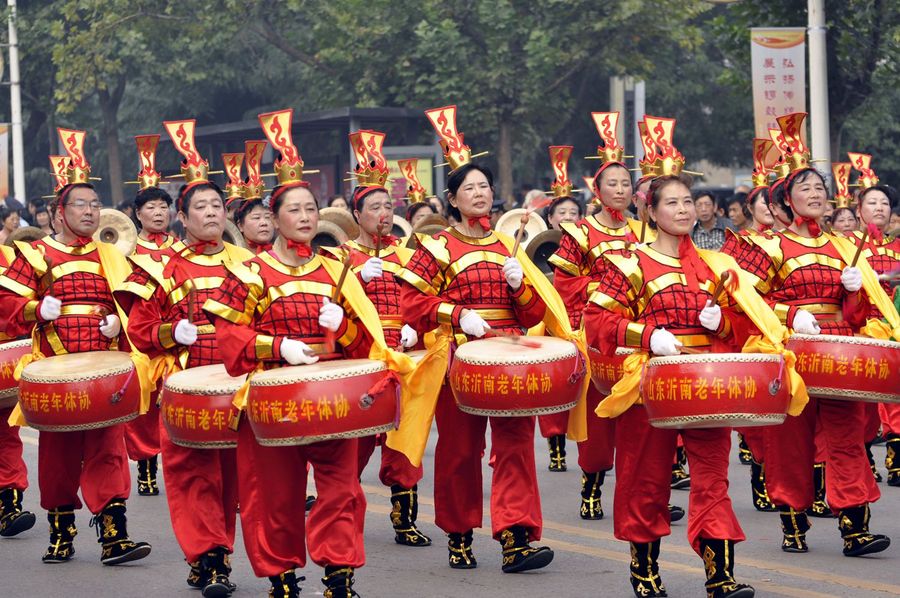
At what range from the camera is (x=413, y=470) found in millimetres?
9156

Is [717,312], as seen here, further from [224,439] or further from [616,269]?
[224,439]

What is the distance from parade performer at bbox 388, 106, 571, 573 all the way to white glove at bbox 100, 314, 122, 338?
1549mm

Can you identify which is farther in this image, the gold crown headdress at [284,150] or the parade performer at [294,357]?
the gold crown headdress at [284,150]

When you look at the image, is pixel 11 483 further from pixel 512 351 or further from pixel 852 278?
pixel 852 278

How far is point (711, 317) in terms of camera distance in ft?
23.4

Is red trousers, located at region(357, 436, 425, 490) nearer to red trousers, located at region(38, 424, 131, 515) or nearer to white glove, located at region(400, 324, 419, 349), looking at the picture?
white glove, located at region(400, 324, 419, 349)

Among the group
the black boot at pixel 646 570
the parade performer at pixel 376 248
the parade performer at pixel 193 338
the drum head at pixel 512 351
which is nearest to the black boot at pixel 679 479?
the parade performer at pixel 376 248

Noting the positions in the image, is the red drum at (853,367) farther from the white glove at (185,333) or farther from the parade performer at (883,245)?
the white glove at (185,333)

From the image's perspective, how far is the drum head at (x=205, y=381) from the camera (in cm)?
731

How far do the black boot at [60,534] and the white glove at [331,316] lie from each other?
2.49m

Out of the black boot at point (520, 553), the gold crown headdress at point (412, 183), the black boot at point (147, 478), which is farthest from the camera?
the gold crown headdress at point (412, 183)

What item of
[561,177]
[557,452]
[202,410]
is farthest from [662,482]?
[561,177]

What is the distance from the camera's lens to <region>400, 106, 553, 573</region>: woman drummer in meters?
8.07

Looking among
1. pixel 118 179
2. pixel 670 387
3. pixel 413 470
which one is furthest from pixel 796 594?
pixel 118 179
